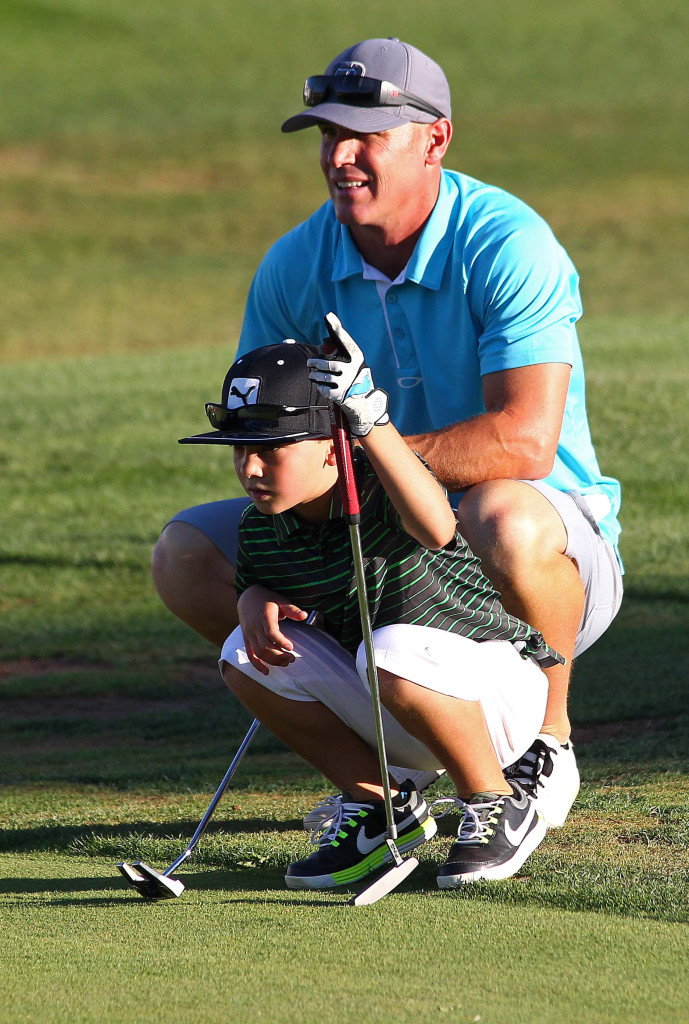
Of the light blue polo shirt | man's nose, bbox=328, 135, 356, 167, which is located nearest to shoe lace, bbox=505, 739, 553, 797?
the light blue polo shirt

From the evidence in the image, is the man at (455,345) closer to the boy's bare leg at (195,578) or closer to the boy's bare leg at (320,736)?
the boy's bare leg at (195,578)

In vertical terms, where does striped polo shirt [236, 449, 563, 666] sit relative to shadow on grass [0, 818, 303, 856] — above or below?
above

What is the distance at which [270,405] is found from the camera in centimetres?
291

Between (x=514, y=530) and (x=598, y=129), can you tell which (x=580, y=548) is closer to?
(x=514, y=530)

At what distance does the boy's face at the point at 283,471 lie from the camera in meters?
2.96

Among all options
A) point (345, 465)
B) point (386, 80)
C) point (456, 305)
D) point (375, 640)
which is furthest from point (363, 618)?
point (386, 80)

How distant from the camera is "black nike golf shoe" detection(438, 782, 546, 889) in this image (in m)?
3.00

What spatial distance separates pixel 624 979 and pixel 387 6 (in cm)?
4036

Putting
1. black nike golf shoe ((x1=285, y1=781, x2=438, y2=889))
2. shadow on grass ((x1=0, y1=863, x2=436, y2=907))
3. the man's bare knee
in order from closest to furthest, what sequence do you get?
shadow on grass ((x1=0, y1=863, x2=436, y2=907))
black nike golf shoe ((x1=285, y1=781, x2=438, y2=889))
the man's bare knee

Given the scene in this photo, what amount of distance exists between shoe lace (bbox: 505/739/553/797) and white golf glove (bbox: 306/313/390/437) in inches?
42.8

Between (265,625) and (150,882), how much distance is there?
0.58m

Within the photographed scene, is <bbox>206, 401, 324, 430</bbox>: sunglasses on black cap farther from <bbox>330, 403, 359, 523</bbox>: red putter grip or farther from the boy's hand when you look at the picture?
the boy's hand

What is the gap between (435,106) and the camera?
3832mm

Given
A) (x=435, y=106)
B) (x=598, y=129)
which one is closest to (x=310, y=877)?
(x=435, y=106)
